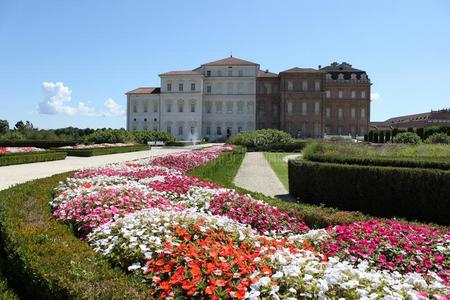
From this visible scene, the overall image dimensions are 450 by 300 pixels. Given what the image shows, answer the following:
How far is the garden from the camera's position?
2693 millimetres

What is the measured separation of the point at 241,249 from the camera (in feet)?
11.5

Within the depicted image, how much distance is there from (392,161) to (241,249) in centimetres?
626

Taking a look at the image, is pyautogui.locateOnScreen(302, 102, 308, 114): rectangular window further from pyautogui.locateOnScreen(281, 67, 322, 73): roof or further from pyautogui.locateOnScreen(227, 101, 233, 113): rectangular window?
pyautogui.locateOnScreen(227, 101, 233, 113): rectangular window

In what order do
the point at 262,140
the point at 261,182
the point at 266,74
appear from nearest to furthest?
the point at 261,182 → the point at 262,140 → the point at 266,74

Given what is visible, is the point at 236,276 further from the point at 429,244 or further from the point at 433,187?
the point at 433,187

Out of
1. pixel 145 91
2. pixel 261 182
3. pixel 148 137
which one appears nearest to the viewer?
pixel 261 182

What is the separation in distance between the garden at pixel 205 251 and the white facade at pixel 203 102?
5480 cm

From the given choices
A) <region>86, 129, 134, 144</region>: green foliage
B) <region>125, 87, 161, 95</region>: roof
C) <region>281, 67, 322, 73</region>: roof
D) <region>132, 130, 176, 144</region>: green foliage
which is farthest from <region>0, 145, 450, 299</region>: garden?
<region>125, 87, 161, 95</region>: roof

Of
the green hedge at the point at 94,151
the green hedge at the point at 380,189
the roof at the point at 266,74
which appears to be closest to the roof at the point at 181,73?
the roof at the point at 266,74

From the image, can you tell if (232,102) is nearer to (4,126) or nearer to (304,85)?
(304,85)

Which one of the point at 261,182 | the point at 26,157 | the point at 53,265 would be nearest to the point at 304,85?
the point at 26,157

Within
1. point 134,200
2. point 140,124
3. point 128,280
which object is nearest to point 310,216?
point 134,200

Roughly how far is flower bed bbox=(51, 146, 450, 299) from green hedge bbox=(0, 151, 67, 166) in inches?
483

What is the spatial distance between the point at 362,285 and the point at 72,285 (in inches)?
74.8
